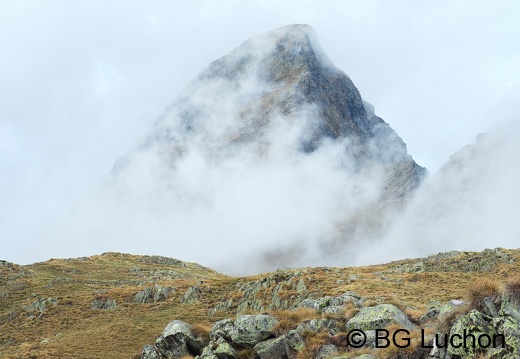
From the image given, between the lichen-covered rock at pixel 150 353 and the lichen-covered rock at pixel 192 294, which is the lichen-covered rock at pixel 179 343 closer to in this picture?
the lichen-covered rock at pixel 150 353

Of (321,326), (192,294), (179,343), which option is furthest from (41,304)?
(321,326)

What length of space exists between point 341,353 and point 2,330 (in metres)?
47.0

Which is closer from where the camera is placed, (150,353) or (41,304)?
(150,353)

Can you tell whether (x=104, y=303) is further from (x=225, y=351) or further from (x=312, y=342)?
(x=312, y=342)

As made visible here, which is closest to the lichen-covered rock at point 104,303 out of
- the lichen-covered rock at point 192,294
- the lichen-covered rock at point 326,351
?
the lichen-covered rock at point 192,294

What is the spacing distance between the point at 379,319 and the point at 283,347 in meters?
5.63

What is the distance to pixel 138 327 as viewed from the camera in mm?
47531

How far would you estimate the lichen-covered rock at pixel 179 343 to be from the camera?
2676cm

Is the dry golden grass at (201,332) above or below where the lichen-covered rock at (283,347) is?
above

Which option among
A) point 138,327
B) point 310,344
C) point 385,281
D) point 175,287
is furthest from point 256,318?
point 175,287

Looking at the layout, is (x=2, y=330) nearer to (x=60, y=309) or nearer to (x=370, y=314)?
(x=60, y=309)

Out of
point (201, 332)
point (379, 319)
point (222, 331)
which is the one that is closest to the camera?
point (379, 319)

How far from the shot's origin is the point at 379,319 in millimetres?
23406

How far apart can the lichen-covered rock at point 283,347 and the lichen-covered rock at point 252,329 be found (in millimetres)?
1047
